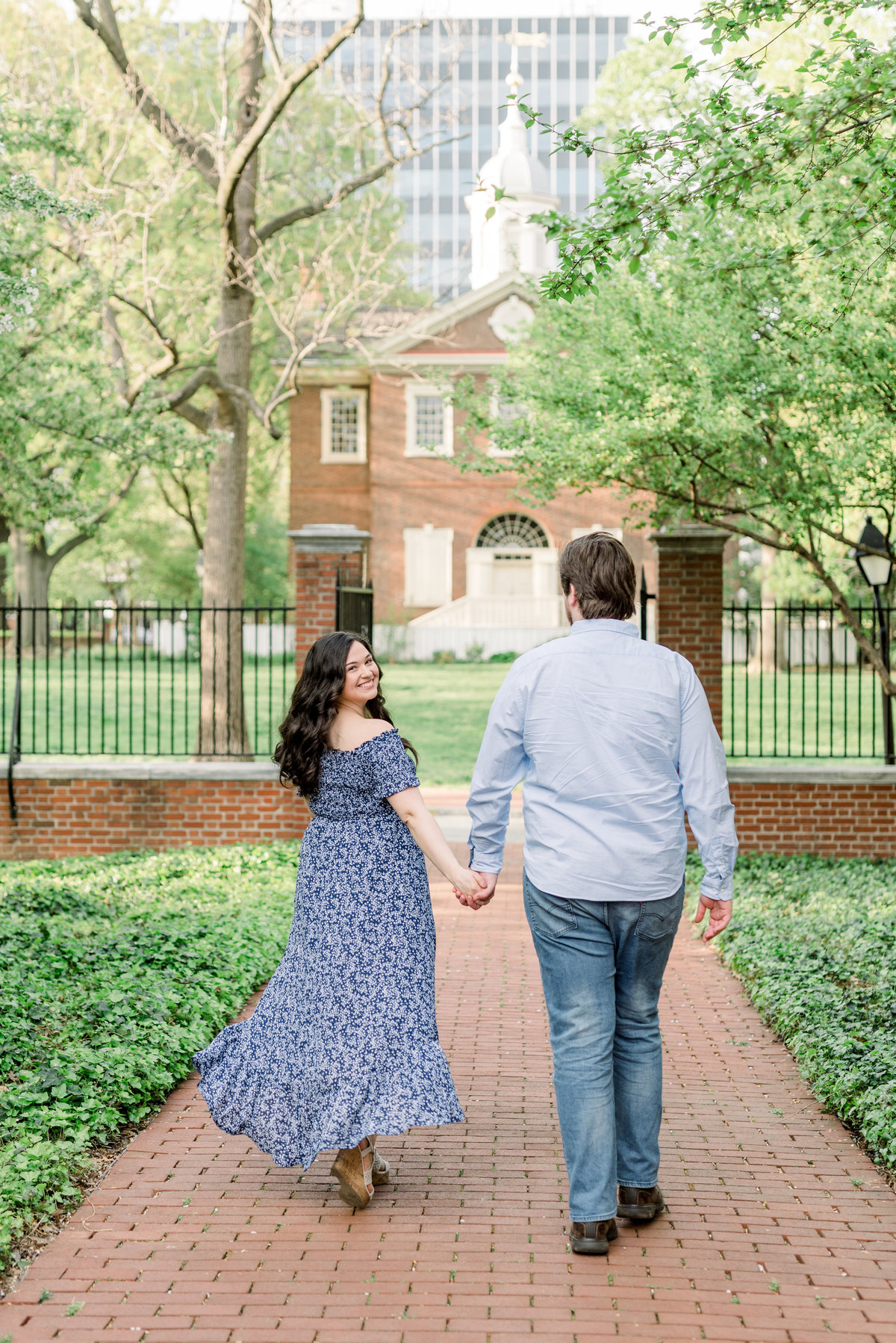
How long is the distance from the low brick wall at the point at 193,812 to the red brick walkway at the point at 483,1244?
5359mm

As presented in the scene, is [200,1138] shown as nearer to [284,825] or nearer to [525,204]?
[284,825]

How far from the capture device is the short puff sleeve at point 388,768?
3.97 metres

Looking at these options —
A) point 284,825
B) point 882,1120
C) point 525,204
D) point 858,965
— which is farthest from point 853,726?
point 525,204

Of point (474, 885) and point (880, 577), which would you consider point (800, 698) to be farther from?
point (474, 885)

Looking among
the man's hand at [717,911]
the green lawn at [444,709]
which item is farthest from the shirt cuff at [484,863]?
the green lawn at [444,709]

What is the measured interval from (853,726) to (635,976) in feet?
65.4

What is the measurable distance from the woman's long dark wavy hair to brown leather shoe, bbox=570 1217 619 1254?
145 centimetres

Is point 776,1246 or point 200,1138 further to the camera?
point 200,1138

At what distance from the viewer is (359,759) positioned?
398 centimetres

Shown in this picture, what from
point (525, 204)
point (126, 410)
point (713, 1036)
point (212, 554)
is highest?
point (525, 204)

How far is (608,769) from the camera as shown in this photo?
3578mm

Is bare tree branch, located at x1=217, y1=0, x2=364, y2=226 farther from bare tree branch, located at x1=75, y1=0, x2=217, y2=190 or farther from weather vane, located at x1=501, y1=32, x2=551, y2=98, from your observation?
weather vane, located at x1=501, y1=32, x2=551, y2=98

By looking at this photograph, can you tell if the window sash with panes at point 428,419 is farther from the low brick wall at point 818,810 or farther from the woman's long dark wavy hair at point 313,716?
the woman's long dark wavy hair at point 313,716

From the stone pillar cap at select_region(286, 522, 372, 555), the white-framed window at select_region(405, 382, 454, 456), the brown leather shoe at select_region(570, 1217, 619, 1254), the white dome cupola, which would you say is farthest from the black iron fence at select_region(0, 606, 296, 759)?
the white dome cupola
